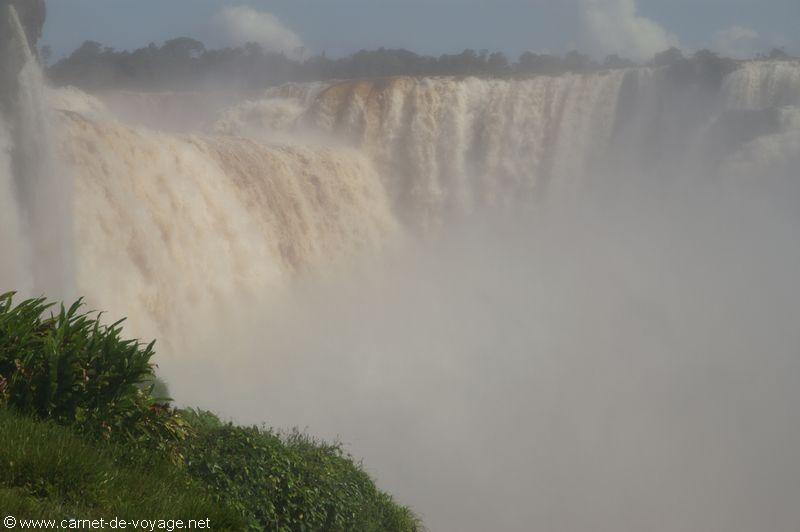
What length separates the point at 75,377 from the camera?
529 cm

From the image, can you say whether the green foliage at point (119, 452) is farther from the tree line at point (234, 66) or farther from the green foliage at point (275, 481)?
the tree line at point (234, 66)

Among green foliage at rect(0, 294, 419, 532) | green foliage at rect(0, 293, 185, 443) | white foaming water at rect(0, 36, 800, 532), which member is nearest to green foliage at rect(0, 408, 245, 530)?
green foliage at rect(0, 294, 419, 532)

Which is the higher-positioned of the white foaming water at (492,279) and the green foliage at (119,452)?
the white foaming water at (492,279)

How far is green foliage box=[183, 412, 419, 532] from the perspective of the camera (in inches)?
233

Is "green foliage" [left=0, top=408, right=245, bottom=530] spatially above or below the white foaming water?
below

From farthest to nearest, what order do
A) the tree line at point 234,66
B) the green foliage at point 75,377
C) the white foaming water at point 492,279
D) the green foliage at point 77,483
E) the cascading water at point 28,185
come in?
1. the tree line at point 234,66
2. the white foaming water at point 492,279
3. the cascading water at point 28,185
4. the green foliage at point 75,377
5. the green foliage at point 77,483

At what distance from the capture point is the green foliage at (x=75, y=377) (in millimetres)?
5191

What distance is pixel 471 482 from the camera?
16.5 m

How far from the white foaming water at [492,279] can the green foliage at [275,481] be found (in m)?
7.84

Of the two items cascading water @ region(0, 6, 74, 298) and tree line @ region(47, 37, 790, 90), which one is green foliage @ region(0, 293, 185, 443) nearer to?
cascading water @ region(0, 6, 74, 298)

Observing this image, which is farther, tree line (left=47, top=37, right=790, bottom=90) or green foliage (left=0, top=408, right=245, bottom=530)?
tree line (left=47, top=37, right=790, bottom=90)

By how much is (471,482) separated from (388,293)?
10790 mm

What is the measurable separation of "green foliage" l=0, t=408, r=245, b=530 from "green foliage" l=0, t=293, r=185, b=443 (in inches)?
8.7

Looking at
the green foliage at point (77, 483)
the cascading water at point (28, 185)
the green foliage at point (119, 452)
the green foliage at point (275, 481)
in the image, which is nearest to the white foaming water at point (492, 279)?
the cascading water at point (28, 185)
